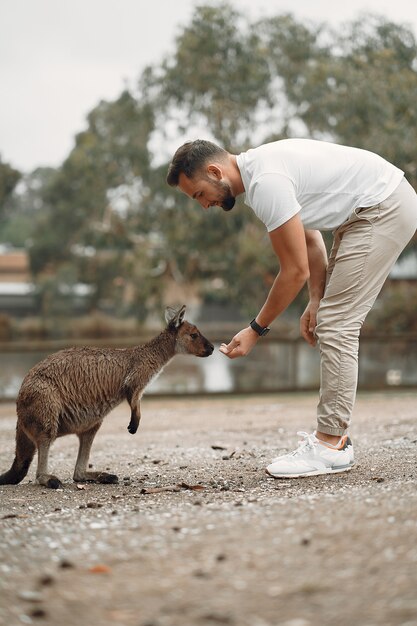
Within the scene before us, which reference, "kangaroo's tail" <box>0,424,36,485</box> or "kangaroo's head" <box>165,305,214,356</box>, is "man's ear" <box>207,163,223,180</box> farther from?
"kangaroo's tail" <box>0,424,36,485</box>

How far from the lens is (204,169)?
171 inches

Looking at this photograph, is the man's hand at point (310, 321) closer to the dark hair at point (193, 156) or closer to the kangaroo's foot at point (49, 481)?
the dark hair at point (193, 156)

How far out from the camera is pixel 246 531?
309 centimetres

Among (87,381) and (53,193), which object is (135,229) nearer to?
(53,193)

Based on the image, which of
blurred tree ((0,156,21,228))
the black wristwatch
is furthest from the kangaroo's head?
blurred tree ((0,156,21,228))

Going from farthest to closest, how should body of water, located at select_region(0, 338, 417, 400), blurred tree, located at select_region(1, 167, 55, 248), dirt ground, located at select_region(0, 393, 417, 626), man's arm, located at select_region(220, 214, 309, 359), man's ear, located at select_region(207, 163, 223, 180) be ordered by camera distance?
blurred tree, located at select_region(1, 167, 55, 248)
body of water, located at select_region(0, 338, 417, 400)
man's ear, located at select_region(207, 163, 223, 180)
man's arm, located at select_region(220, 214, 309, 359)
dirt ground, located at select_region(0, 393, 417, 626)

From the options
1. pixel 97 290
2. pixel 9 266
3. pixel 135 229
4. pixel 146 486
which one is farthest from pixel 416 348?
pixel 9 266

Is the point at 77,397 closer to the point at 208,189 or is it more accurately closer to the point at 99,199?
the point at 208,189

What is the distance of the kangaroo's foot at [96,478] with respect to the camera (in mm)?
5035

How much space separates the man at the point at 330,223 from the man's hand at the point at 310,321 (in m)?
0.31

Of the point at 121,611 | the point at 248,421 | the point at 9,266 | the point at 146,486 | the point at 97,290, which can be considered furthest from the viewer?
the point at 9,266

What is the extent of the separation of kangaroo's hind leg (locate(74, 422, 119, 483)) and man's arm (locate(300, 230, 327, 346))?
4.21 feet

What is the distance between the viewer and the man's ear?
4328 millimetres

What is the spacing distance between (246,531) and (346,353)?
5.04ft
